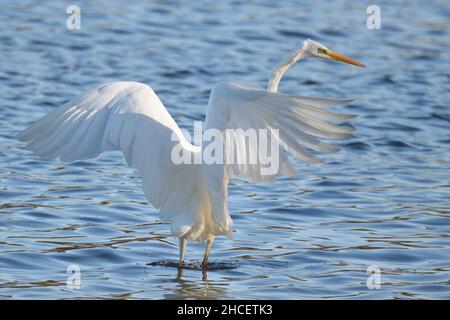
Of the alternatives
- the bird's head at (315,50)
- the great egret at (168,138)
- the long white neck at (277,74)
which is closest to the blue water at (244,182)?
the great egret at (168,138)

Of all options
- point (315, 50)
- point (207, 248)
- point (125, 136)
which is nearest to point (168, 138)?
point (125, 136)

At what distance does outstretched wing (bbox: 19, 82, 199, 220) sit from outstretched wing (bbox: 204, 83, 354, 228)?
2.11 ft

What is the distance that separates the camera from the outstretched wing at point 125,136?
695cm

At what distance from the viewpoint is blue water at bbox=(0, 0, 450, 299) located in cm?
752

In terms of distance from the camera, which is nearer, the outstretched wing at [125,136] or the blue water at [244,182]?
the outstretched wing at [125,136]

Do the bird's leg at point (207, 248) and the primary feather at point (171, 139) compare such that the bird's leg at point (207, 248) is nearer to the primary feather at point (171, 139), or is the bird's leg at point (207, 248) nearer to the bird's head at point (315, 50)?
the primary feather at point (171, 139)

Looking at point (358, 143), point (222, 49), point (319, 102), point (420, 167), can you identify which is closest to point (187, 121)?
point (358, 143)

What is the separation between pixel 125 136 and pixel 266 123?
1.16 m

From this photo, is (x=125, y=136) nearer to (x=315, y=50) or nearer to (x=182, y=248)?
(x=182, y=248)

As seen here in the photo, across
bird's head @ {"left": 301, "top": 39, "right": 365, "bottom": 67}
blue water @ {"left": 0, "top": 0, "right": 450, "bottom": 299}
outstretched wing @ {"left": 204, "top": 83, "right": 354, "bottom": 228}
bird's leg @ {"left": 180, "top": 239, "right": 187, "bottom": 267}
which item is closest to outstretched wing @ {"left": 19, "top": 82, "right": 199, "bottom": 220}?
bird's leg @ {"left": 180, "top": 239, "right": 187, "bottom": 267}

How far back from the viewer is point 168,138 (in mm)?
6957

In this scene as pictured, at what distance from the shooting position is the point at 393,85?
1466 cm

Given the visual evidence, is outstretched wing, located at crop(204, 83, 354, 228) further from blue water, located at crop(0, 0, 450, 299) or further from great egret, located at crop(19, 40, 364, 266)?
blue water, located at crop(0, 0, 450, 299)

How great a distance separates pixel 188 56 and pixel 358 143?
179 inches
